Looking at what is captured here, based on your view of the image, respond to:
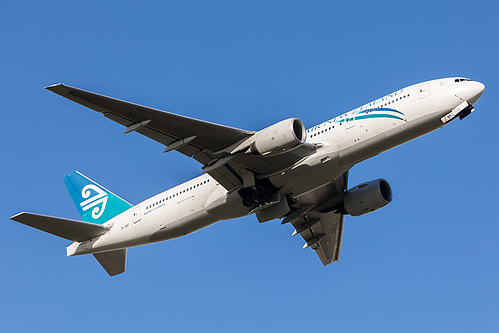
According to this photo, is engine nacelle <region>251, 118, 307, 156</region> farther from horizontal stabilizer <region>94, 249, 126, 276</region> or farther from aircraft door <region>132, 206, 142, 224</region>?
horizontal stabilizer <region>94, 249, 126, 276</region>

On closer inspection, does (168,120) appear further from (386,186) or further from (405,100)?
(386,186)

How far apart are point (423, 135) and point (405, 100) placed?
6.20ft

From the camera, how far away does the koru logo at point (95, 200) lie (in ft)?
117

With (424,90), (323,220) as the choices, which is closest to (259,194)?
(323,220)

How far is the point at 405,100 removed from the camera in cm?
2836

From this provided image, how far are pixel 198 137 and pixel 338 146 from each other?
20.0 feet

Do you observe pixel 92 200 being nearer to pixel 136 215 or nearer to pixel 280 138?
pixel 136 215

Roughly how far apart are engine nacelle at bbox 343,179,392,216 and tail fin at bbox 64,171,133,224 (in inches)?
458

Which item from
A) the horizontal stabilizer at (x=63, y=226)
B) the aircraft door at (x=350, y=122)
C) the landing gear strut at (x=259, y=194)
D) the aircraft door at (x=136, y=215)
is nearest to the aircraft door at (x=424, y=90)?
the aircraft door at (x=350, y=122)

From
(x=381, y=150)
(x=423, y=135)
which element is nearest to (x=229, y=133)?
(x=381, y=150)

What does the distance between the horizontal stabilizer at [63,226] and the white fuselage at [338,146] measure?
290 cm

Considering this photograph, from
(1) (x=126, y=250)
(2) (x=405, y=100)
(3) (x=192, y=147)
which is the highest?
(2) (x=405, y=100)

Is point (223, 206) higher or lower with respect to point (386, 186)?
lower

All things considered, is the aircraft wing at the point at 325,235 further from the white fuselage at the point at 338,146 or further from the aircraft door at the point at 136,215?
the aircraft door at the point at 136,215
